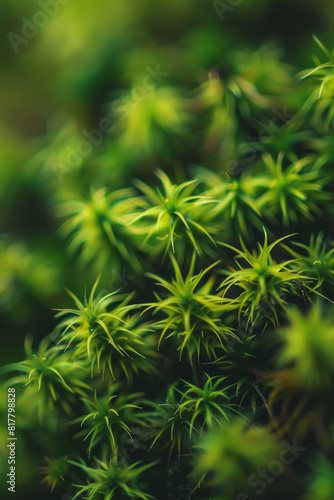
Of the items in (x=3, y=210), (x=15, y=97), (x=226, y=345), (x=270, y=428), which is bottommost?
(x=270, y=428)

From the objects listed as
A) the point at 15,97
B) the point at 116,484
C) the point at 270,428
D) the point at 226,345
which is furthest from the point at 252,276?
the point at 15,97

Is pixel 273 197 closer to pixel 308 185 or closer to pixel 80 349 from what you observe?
pixel 308 185

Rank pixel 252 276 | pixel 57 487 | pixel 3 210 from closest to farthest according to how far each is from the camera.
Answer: pixel 252 276
pixel 57 487
pixel 3 210

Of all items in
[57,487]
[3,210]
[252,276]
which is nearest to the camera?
[252,276]

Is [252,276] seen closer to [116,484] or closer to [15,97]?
[116,484]

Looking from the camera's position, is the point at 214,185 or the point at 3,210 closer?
the point at 214,185

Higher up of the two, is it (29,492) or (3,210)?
(3,210)
